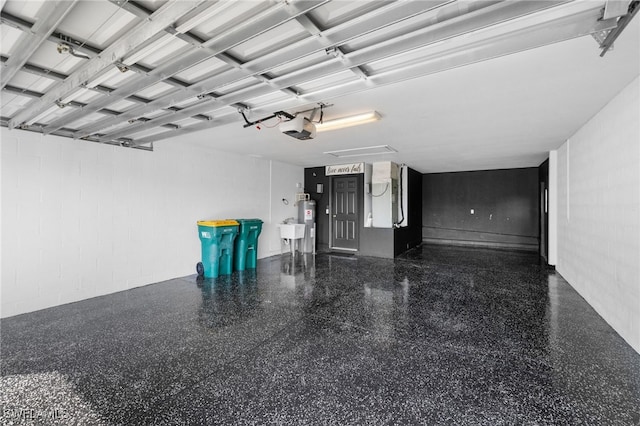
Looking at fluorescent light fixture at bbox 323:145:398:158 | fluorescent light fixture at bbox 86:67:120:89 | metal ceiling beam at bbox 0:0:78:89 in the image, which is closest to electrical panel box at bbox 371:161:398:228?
fluorescent light fixture at bbox 323:145:398:158

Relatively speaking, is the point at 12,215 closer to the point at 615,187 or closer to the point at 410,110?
the point at 410,110

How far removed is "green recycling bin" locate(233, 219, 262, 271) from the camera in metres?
5.50

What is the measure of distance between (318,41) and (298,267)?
15.7 ft

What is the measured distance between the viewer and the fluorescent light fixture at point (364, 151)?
5359mm

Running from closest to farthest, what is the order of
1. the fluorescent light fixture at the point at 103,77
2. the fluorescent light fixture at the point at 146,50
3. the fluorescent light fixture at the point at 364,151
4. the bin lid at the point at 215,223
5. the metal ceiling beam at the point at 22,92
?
the fluorescent light fixture at the point at 146,50 → the fluorescent light fixture at the point at 103,77 → the metal ceiling beam at the point at 22,92 → the bin lid at the point at 215,223 → the fluorescent light fixture at the point at 364,151

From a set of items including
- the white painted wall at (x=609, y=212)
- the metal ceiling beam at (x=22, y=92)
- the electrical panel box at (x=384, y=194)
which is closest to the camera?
A: the metal ceiling beam at (x=22, y=92)

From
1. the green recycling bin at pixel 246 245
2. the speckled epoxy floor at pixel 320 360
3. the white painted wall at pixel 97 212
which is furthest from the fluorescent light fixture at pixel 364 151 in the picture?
the speckled epoxy floor at pixel 320 360

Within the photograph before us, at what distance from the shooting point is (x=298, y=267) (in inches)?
232

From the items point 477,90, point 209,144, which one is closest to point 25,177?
point 209,144

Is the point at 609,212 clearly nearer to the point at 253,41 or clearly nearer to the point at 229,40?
the point at 253,41

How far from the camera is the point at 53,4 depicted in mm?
1396

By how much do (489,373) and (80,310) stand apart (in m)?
4.47

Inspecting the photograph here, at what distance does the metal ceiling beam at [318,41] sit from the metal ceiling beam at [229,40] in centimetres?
8

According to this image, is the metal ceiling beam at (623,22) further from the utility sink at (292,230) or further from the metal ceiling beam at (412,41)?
the utility sink at (292,230)
